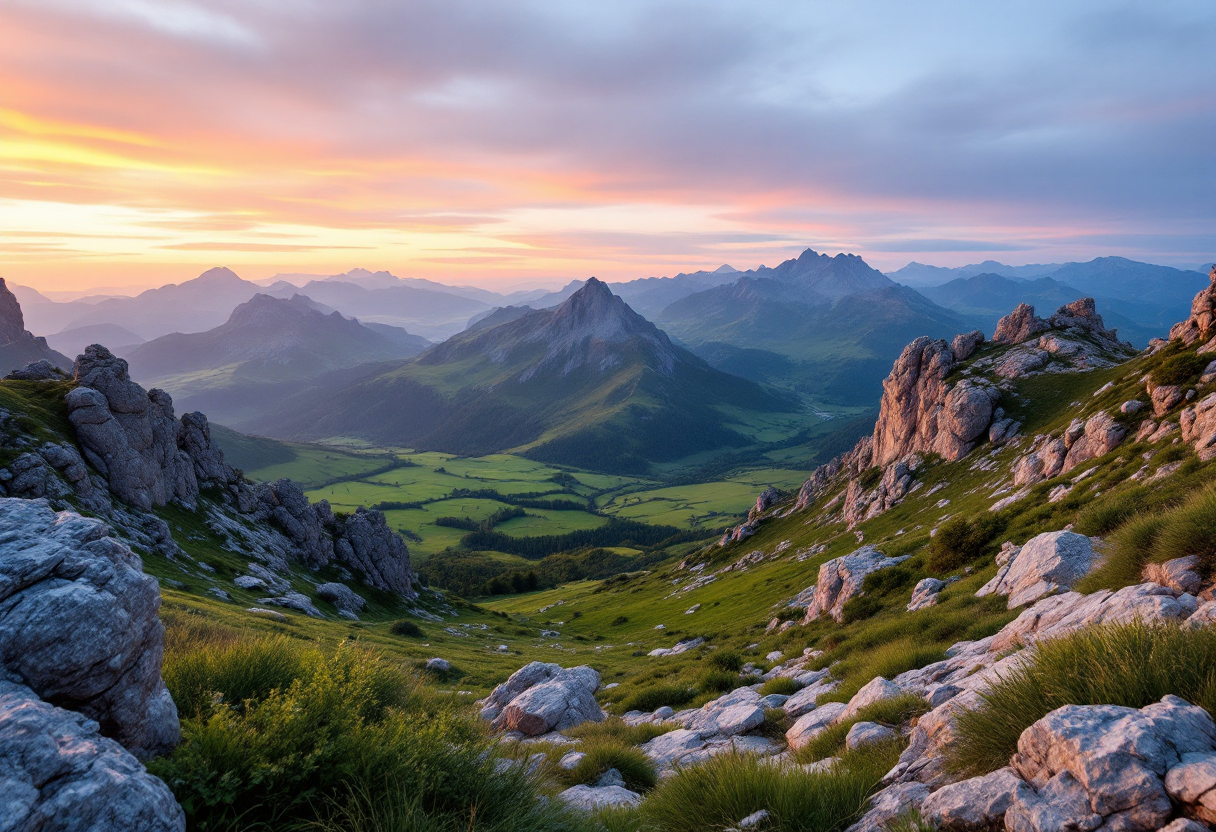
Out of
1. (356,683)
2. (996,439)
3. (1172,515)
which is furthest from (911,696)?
(996,439)

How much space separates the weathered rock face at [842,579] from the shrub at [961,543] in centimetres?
388

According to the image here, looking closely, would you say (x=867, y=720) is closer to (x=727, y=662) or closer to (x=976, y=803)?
(x=976, y=803)

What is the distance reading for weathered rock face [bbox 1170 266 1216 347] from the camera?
4659 cm

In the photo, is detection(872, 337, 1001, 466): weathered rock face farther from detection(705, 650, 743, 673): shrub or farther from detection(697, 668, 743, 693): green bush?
detection(697, 668, 743, 693): green bush

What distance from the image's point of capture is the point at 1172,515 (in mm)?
11875

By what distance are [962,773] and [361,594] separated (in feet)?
268

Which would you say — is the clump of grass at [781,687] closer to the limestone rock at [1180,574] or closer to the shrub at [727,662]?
the shrub at [727,662]

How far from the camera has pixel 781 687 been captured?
1909cm

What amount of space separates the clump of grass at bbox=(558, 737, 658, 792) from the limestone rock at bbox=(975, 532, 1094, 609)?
40.5ft

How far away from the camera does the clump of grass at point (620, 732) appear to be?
15.3 metres

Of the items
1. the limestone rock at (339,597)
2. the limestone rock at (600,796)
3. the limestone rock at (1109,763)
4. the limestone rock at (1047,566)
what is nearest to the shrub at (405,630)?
the limestone rock at (339,597)

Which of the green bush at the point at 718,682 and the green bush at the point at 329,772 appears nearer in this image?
the green bush at the point at 329,772

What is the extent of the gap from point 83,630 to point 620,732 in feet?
41.8

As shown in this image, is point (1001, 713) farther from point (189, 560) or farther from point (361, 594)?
point (361, 594)
